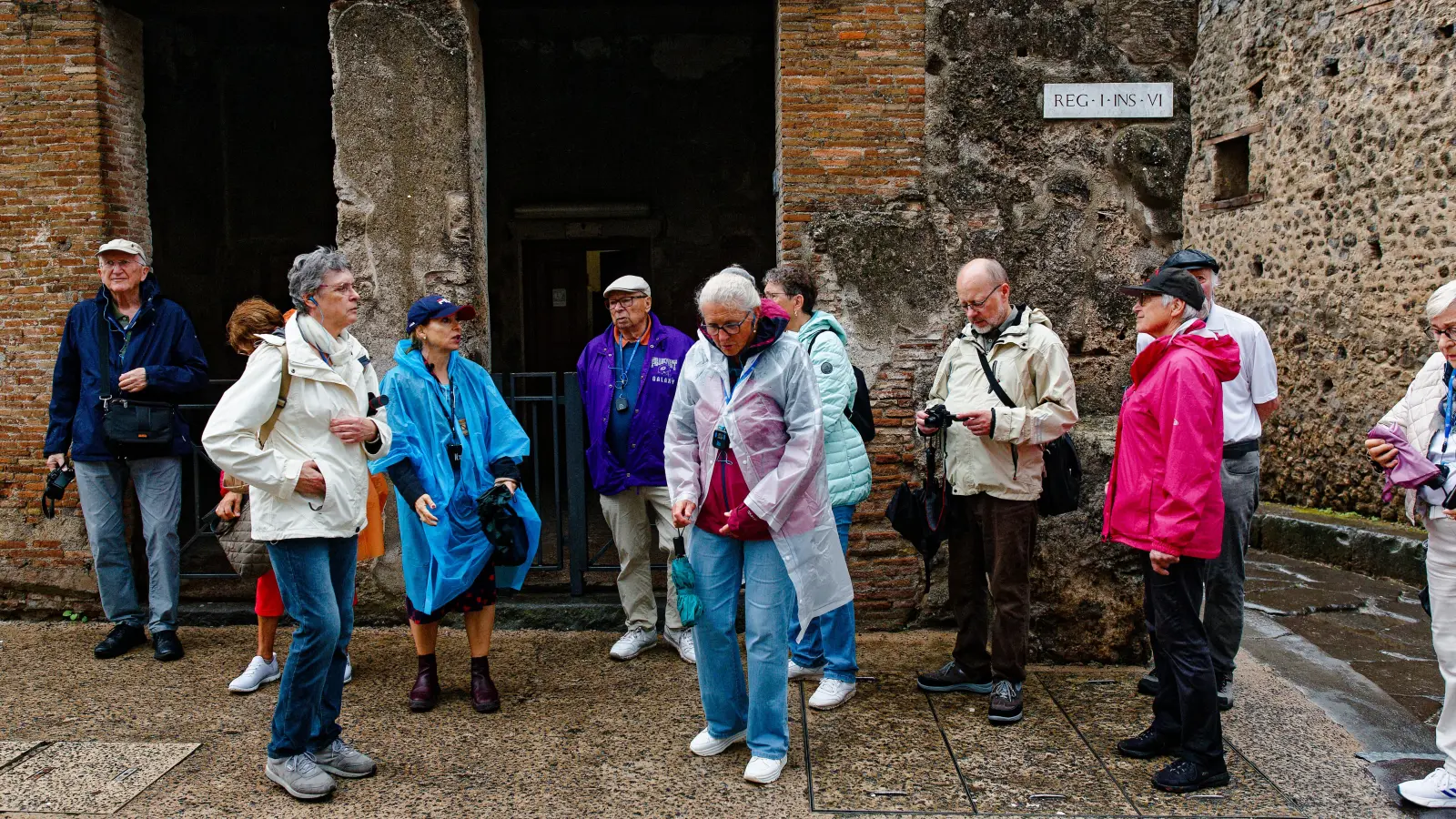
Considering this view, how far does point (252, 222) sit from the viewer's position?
33.5ft

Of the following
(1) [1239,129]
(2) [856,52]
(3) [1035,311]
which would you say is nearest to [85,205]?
(2) [856,52]

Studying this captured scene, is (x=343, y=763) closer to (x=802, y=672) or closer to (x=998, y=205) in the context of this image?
(x=802, y=672)

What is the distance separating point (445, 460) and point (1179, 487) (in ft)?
8.85

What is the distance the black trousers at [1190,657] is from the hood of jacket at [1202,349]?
2.19 feet

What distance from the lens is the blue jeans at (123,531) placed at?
16.1ft

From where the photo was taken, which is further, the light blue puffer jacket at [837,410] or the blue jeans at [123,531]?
the blue jeans at [123,531]

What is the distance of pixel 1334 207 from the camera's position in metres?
9.53

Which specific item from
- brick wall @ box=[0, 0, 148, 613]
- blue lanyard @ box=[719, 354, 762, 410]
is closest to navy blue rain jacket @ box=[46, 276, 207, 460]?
brick wall @ box=[0, 0, 148, 613]

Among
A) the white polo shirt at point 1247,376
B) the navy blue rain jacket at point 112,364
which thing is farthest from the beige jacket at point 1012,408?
the navy blue rain jacket at point 112,364

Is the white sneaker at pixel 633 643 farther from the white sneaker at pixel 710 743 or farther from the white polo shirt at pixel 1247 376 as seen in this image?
the white polo shirt at pixel 1247 376

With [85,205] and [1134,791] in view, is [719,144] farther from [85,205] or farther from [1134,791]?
[1134,791]

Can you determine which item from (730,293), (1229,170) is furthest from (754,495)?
(1229,170)

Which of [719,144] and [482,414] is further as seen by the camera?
[719,144]

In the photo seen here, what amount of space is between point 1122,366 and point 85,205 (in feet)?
17.5
